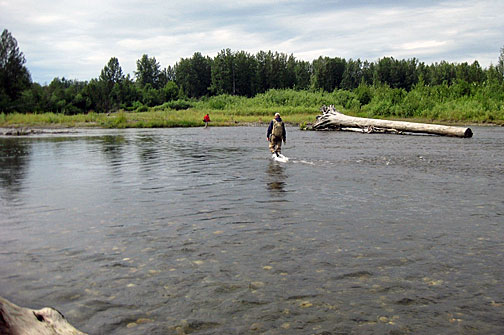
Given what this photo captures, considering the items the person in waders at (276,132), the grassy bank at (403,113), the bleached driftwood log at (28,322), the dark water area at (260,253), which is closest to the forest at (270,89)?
the grassy bank at (403,113)

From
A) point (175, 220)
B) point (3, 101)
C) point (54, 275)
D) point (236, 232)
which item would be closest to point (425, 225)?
point (236, 232)

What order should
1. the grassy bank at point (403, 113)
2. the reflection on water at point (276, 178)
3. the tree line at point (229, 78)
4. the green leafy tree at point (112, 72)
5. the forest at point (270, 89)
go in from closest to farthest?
the reflection on water at point (276, 178) → the grassy bank at point (403, 113) → the forest at point (270, 89) → the tree line at point (229, 78) → the green leafy tree at point (112, 72)

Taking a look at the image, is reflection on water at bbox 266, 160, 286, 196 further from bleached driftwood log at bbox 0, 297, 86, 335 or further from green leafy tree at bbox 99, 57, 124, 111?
green leafy tree at bbox 99, 57, 124, 111

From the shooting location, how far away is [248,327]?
15.3 feet

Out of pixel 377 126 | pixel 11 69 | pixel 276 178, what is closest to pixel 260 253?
pixel 276 178

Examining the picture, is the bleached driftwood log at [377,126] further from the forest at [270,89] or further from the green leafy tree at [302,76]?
the green leafy tree at [302,76]

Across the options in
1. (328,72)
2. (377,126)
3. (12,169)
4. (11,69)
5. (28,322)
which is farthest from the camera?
(328,72)

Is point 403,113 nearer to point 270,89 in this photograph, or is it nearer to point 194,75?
point 270,89

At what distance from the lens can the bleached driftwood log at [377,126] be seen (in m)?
30.6

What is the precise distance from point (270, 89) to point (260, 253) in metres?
103

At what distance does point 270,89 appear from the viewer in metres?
108

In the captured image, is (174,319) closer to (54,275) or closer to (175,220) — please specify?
(54,275)

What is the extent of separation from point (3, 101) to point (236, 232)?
272 feet

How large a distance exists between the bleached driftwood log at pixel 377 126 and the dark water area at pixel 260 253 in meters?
17.1
